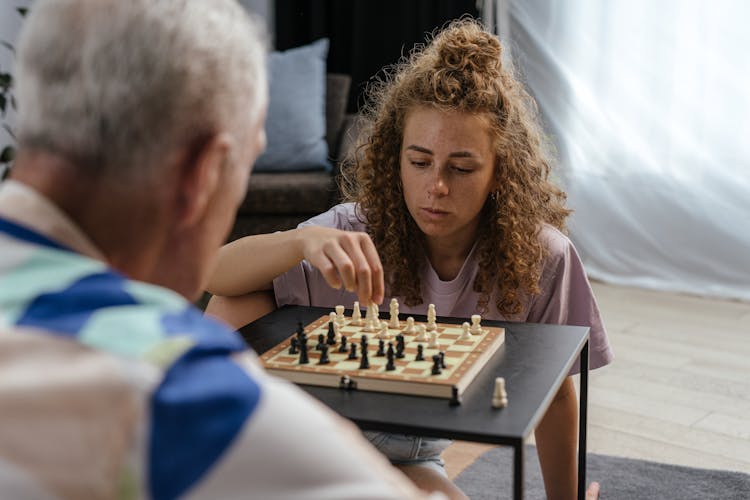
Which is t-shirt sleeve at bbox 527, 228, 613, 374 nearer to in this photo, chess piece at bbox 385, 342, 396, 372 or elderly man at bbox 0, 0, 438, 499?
chess piece at bbox 385, 342, 396, 372

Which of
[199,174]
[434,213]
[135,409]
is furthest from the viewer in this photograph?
[434,213]

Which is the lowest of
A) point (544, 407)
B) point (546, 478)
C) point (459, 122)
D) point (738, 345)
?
point (738, 345)

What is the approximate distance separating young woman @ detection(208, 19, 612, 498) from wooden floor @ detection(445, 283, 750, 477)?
671 mm

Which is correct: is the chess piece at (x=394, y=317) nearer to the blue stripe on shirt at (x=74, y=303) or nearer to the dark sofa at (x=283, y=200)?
the blue stripe on shirt at (x=74, y=303)

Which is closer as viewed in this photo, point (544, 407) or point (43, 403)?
point (43, 403)

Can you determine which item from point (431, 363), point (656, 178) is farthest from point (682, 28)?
point (431, 363)

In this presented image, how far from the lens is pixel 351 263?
1.50 meters

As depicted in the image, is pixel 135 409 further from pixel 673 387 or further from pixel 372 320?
pixel 673 387

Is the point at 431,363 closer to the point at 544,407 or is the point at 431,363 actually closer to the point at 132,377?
the point at 544,407

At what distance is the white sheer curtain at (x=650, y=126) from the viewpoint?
13.3ft

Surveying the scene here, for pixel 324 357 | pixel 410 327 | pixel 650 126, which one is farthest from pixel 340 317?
pixel 650 126

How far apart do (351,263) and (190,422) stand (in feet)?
3.17

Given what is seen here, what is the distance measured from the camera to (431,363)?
1.38 metres

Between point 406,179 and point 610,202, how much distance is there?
8.86 ft
